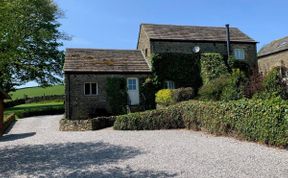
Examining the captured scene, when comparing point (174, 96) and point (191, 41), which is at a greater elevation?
point (191, 41)

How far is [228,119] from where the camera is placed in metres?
15.5

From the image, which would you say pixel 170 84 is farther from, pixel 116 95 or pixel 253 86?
pixel 253 86

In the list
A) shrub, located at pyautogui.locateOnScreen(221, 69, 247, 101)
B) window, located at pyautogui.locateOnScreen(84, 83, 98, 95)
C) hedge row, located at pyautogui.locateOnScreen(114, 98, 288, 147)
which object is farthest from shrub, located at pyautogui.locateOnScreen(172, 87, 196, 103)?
window, located at pyautogui.locateOnScreen(84, 83, 98, 95)

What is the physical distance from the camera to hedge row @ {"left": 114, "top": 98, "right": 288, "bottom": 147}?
12.3 m

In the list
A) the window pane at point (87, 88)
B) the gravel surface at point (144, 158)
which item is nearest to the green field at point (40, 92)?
the window pane at point (87, 88)

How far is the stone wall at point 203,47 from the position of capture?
3010 cm

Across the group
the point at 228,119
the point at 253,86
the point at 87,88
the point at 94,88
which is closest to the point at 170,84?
the point at 94,88

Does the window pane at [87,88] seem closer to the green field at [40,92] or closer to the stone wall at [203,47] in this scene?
the stone wall at [203,47]

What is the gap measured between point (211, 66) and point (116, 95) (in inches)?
381

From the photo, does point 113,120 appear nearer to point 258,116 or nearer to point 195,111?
point 195,111

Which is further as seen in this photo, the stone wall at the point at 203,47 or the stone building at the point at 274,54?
the stone building at the point at 274,54

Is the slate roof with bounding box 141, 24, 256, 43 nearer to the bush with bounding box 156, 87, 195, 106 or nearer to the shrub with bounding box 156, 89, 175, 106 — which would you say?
the shrub with bounding box 156, 89, 175, 106

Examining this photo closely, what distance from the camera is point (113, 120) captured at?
22562 millimetres

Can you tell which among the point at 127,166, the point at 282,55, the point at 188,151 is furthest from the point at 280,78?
the point at 282,55
